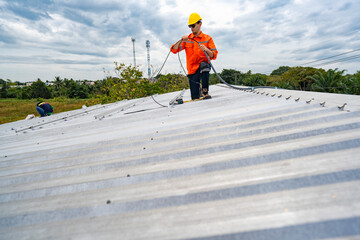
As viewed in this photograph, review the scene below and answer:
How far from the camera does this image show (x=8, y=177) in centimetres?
183

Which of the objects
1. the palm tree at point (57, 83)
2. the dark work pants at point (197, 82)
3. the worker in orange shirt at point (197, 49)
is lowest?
the dark work pants at point (197, 82)

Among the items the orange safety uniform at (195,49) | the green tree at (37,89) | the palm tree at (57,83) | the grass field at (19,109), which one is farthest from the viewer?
the palm tree at (57,83)

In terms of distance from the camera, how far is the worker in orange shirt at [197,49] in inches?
157

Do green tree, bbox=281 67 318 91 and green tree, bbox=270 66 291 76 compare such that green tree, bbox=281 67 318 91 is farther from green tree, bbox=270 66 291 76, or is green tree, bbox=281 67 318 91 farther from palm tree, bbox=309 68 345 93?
green tree, bbox=270 66 291 76

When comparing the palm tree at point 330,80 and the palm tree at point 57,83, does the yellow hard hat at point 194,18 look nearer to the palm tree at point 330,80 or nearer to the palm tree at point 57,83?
the palm tree at point 330,80

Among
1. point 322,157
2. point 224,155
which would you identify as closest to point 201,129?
point 224,155

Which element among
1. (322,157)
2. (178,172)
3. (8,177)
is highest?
(322,157)

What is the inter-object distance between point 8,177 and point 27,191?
0.49 meters

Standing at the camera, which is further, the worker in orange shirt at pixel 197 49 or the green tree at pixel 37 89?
the green tree at pixel 37 89

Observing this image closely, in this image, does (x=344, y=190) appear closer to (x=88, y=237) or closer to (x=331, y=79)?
(x=88, y=237)

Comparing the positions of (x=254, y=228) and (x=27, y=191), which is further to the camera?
(x=27, y=191)

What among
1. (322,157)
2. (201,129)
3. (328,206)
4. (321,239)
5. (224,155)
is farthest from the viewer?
(201,129)

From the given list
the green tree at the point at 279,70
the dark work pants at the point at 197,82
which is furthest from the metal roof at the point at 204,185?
the green tree at the point at 279,70

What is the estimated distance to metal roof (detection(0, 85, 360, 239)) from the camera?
936mm
